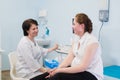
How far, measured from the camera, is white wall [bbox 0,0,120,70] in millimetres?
2807

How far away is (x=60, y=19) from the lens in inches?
153

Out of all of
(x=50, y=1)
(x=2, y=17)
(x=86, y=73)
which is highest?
(x=50, y=1)

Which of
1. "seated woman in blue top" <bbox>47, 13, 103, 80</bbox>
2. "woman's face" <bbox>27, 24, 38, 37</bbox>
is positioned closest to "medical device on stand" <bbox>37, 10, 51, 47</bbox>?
"woman's face" <bbox>27, 24, 38, 37</bbox>

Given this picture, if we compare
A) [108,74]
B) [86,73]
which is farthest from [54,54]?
[86,73]

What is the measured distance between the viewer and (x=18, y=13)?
4438 millimetres

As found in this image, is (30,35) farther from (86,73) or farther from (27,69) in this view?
(86,73)

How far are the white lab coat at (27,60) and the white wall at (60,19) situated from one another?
109 centimetres

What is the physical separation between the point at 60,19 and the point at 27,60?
1768 mm

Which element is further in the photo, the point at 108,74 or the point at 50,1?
the point at 50,1

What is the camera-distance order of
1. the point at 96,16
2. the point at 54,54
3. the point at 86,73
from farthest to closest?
the point at 54,54 < the point at 96,16 < the point at 86,73

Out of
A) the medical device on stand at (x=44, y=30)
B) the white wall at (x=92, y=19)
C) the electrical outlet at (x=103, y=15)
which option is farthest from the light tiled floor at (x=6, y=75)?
the electrical outlet at (x=103, y=15)

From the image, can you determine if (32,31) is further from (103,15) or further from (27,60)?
(103,15)

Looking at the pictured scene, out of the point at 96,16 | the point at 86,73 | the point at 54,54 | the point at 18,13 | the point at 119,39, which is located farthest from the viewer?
the point at 18,13

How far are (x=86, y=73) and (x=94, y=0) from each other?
1507 mm
